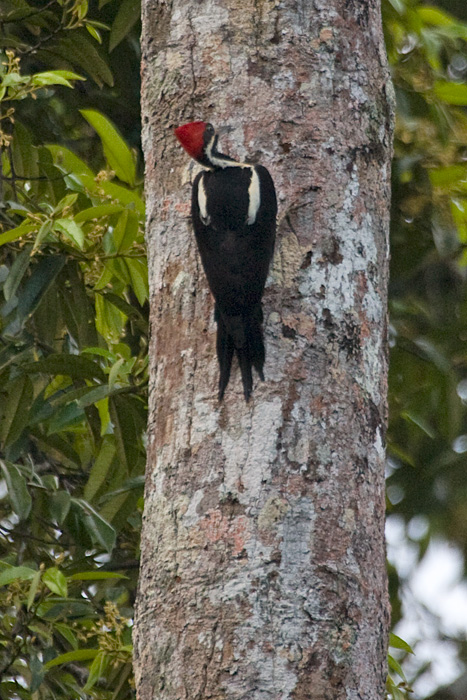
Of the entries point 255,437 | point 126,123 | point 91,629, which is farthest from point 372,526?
point 126,123

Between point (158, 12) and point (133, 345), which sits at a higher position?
point (158, 12)

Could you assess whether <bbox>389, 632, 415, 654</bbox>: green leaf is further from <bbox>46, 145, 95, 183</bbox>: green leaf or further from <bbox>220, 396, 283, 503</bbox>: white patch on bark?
<bbox>46, 145, 95, 183</bbox>: green leaf

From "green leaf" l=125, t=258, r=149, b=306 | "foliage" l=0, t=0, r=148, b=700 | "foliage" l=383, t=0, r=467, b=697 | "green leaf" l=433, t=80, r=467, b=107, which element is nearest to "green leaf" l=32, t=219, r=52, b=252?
"foliage" l=0, t=0, r=148, b=700

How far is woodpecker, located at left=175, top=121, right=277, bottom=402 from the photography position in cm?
172

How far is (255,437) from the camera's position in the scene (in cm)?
164

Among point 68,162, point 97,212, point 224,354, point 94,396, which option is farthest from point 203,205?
point 68,162

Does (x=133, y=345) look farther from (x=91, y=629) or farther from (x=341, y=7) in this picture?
(x=341, y=7)

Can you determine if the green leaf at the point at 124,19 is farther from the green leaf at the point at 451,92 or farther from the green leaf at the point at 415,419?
the green leaf at the point at 415,419

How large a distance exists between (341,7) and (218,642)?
50.0 inches

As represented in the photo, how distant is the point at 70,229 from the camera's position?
2213 mm

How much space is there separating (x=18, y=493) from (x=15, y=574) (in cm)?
23

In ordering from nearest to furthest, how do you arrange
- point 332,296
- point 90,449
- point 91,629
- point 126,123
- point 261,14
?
point 332,296, point 261,14, point 91,629, point 90,449, point 126,123

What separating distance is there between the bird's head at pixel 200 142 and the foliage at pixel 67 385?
1.44 ft

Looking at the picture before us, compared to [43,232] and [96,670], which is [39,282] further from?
[96,670]
